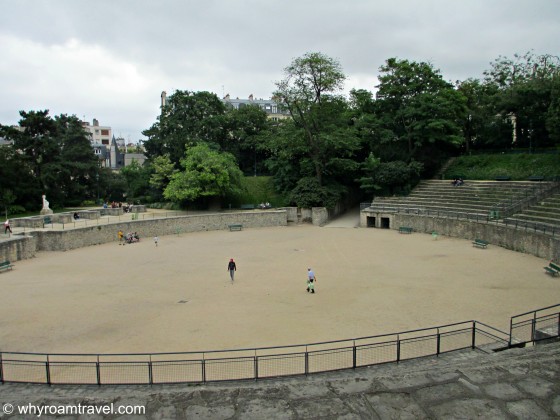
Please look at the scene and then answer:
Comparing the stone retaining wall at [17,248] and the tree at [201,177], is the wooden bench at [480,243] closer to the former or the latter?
the tree at [201,177]

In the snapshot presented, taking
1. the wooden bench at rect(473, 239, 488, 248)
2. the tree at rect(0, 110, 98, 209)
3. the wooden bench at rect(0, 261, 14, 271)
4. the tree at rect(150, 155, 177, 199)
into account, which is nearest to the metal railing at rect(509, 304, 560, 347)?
the wooden bench at rect(473, 239, 488, 248)

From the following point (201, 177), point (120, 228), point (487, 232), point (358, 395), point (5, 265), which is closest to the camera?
point (358, 395)

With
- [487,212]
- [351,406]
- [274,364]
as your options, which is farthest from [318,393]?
[487,212]

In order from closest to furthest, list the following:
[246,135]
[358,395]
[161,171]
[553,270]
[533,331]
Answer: [358,395] → [533,331] → [553,270] → [161,171] → [246,135]

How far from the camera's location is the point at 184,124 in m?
48.8

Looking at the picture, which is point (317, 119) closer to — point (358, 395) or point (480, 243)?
point (480, 243)

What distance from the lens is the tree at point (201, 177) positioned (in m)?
40.2

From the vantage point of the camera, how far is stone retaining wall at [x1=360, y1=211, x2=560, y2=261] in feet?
77.2

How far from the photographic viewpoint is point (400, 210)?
37.7m

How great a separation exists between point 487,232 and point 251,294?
19175 millimetres

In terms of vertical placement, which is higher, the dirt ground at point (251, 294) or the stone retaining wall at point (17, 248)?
the stone retaining wall at point (17, 248)

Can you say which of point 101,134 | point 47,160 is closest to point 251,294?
point 47,160

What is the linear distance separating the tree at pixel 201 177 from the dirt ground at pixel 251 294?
11.7 meters

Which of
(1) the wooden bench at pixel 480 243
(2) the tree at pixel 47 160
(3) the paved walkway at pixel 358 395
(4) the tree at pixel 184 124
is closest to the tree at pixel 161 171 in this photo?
(4) the tree at pixel 184 124
